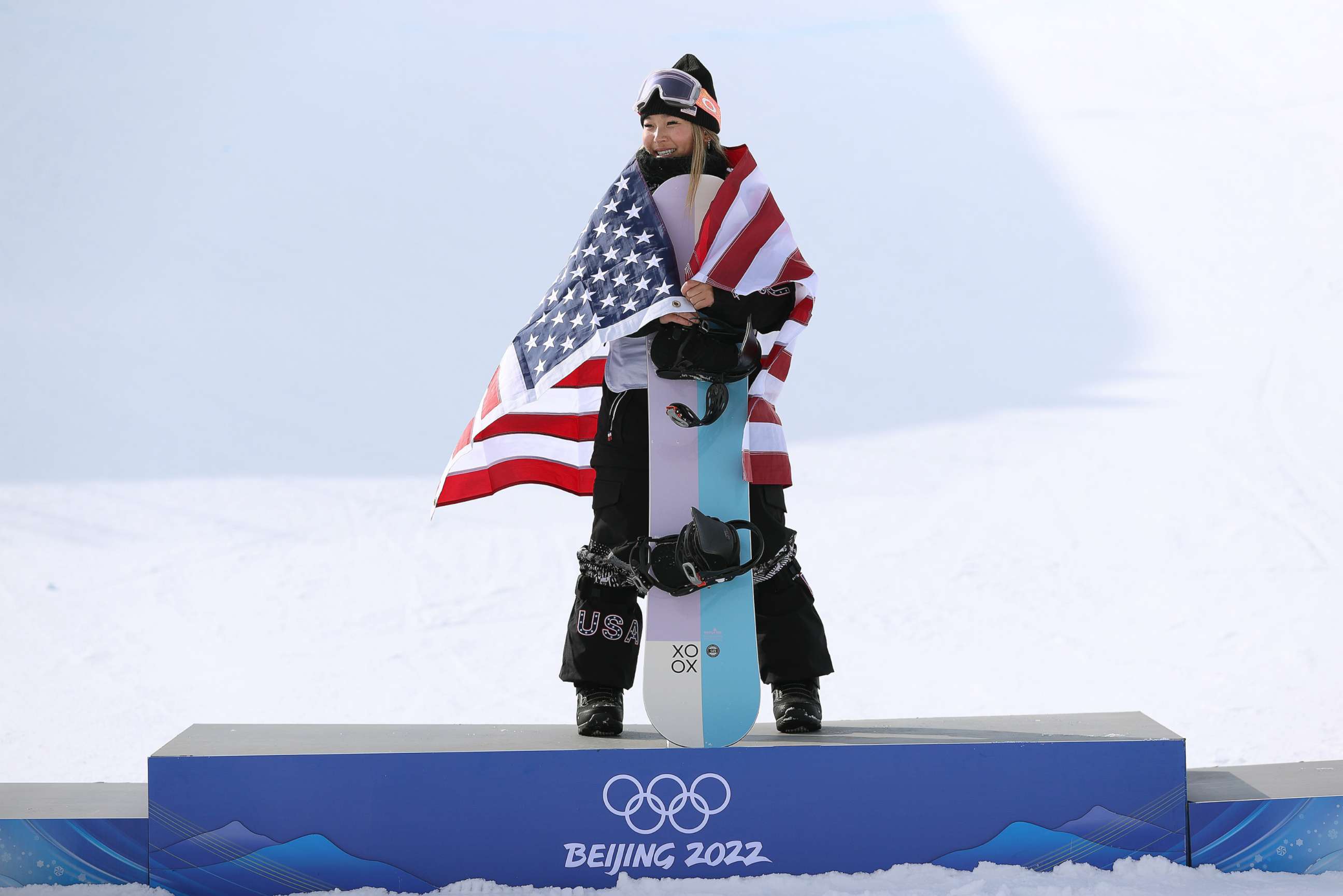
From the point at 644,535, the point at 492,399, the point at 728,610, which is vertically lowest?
the point at 728,610

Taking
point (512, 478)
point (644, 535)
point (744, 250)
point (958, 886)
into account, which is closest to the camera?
point (958, 886)

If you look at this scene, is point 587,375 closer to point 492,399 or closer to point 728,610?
point 492,399

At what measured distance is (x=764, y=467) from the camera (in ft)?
6.07

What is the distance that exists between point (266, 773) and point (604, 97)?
7921 millimetres

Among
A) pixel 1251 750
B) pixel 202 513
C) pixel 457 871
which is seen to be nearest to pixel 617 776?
pixel 457 871

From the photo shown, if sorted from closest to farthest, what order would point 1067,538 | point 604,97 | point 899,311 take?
1. point 1067,538
2. point 899,311
3. point 604,97

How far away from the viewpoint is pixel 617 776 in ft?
5.63

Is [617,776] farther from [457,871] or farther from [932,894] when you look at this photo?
[932,894]

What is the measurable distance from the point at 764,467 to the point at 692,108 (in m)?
0.58

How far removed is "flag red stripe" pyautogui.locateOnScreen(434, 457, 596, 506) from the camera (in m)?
2.00

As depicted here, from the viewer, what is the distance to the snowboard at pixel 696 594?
1.76m

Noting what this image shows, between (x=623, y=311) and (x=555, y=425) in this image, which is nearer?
(x=623, y=311)

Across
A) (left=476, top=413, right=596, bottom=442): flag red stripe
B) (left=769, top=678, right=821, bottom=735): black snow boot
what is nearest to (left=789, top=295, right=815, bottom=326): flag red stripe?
(left=476, top=413, right=596, bottom=442): flag red stripe

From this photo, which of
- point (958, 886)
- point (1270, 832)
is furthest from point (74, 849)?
point (1270, 832)
